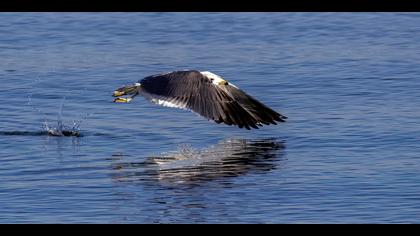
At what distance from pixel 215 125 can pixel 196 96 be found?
244cm

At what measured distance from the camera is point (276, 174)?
14125 mm

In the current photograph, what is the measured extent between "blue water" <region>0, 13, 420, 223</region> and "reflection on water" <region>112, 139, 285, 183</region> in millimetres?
25

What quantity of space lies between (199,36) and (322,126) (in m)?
8.70

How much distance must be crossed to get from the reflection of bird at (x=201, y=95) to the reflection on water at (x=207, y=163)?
417 mm

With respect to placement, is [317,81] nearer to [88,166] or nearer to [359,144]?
[359,144]

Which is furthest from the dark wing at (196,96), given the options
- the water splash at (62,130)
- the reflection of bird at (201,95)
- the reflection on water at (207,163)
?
the water splash at (62,130)

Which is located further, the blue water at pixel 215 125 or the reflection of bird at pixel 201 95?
the reflection of bird at pixel 201 95

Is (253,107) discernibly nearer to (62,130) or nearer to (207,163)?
(207,163)

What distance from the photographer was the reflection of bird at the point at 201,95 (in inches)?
576

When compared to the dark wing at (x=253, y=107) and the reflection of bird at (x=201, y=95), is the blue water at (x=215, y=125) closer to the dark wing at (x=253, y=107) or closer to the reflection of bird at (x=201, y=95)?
the dark wing at (x=253, y=107)

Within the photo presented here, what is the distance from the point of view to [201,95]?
14711 millimetres

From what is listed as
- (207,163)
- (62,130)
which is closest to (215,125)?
(62,130)

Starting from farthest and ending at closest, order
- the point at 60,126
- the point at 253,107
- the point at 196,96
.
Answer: the point at 60,126 → the point at 253,107 → the point at 196,96
